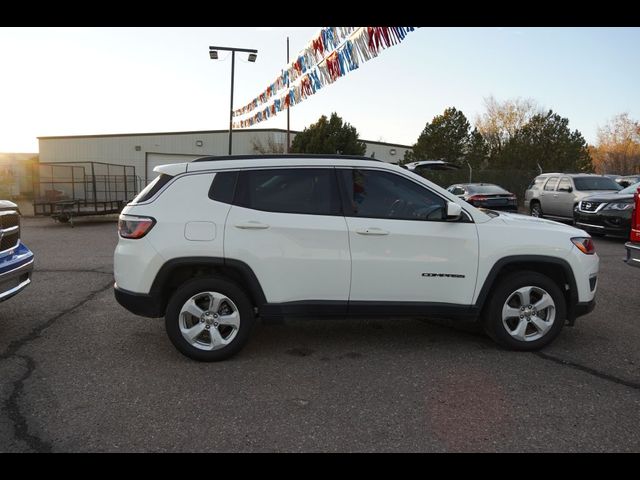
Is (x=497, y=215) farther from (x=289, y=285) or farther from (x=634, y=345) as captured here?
(x=289, y=285)

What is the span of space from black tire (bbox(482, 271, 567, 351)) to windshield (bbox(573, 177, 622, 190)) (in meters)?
12.4

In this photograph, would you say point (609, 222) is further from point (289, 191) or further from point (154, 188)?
point (154, 188)

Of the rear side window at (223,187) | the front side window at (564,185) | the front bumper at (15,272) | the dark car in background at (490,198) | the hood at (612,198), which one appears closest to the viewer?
the rear side window at (223,187)

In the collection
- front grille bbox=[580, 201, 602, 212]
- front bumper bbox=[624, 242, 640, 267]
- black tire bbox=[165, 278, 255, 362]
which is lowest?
black tire bbox=[165, 278, 255, 362]

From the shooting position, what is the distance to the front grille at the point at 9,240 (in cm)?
482

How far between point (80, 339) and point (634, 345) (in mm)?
5306

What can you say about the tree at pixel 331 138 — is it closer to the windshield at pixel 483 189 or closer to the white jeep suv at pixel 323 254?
the windshield at pixel 483 189

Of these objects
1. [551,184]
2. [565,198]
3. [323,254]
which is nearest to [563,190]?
[565,198]

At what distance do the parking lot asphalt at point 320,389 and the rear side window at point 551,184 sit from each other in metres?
11.6

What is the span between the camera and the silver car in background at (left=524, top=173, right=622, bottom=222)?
1517 cm

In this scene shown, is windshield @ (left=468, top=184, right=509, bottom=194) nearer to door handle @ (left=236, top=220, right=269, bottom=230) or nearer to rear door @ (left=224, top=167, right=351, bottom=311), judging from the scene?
rear door @ (left=224, top=167, right=351, bottom=311)

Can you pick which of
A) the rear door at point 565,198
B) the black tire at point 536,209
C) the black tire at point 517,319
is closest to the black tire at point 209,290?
the black tire at point 517,319

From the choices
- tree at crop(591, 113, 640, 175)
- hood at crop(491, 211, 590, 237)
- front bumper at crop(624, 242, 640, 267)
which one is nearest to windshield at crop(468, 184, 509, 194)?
front bumper at crop(624, 242, 640, 267)

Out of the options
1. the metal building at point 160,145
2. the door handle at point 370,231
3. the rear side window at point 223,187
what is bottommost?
the door handle at point 370,231
